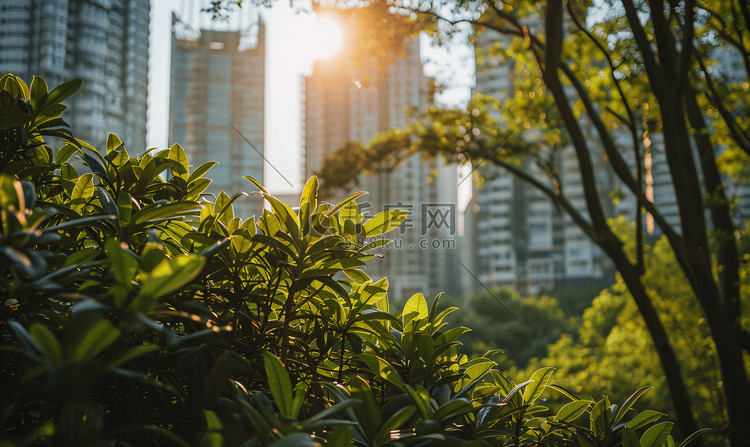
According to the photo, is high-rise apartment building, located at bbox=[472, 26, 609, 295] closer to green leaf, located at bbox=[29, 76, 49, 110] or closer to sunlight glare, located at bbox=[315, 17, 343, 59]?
sunlight glare, located at bbox=[315, 17, 343, 59]

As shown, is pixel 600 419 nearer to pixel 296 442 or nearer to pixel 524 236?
pixel 296 442

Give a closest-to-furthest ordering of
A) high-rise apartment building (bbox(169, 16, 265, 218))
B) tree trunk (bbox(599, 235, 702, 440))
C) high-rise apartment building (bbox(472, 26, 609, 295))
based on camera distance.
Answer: tree trunk (bbox(599, 235, 702, 440))
high-rise apartment building (bbox(169, 16, 265, 218))
high-rise apartment building (bbox(472, 26, 609, 295))

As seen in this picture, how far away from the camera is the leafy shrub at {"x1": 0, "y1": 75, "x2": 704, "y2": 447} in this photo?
0.35m

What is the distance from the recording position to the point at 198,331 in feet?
1.58

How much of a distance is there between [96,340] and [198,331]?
16 centimetres

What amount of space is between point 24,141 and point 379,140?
3547 mm

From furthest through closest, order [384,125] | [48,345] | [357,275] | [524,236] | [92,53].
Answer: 1. [524,236]
2. [92,53]
3. [384,125]
4. [357,275]
5. [48,345]

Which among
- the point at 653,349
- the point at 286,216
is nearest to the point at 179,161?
the point at 286,216

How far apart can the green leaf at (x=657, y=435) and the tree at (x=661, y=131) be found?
153cm

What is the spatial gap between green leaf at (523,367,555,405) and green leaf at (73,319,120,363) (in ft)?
1.80

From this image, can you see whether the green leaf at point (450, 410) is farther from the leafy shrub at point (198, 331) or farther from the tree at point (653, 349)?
the tree at point (653, 349)

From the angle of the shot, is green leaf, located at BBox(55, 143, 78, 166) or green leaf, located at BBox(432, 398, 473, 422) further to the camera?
green leaf, located at BBox(55, 143, 78, 166)

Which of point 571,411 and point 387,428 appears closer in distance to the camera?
point 387,428

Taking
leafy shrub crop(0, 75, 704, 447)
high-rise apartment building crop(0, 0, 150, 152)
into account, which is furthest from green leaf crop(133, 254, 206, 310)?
high-rise apartment building crop(0, 0, 150, 152)
